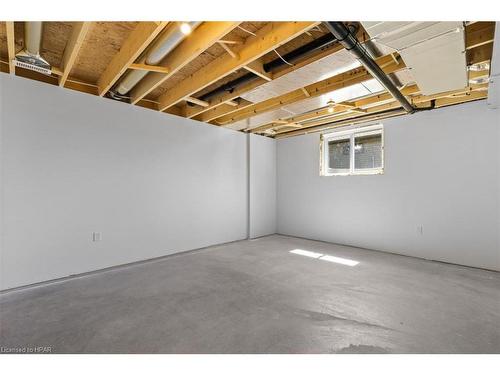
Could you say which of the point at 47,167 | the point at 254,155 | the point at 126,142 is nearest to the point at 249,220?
the point at 254,155

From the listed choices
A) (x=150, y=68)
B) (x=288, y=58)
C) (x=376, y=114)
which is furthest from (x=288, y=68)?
(x=376, y=114)

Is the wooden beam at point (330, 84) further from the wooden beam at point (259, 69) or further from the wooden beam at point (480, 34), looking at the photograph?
the wooden beam at point (259, 69)

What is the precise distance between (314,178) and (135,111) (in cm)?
381

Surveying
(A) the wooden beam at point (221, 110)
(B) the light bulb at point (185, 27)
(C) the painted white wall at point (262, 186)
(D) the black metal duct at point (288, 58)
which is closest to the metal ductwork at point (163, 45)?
(B) the light bulb at point (185, 27)

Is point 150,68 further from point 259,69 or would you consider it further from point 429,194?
point 429,194

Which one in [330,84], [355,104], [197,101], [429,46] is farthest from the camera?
[355,104]

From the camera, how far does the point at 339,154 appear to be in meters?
5.17

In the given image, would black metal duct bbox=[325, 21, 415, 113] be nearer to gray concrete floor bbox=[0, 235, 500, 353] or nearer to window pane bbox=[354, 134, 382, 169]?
window pane bbox=[354, 134, 382, 169]

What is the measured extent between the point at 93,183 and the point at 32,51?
1.61m

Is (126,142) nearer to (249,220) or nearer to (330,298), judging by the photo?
(249,220)

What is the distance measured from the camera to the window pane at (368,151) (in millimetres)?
4559

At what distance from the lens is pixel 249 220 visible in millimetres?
5414

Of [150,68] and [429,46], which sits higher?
[150,68]

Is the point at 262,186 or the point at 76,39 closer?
the point at 76,39
